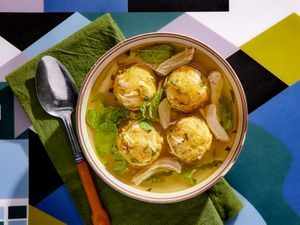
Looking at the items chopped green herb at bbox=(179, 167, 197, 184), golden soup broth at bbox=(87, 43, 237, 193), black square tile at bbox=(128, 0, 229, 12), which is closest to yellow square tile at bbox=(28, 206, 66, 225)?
golden soup broth at bbox=(87, 43, 237, 193)

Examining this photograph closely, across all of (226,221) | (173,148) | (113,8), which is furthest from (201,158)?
(113,8)

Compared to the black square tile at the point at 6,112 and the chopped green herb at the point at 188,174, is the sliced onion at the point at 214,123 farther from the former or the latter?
the black square tile at the point at 6,112

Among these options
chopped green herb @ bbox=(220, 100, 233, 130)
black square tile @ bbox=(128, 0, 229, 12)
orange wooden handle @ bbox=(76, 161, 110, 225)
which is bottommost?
orange wooden handle @ bbox=(76, 161, 110, 225)

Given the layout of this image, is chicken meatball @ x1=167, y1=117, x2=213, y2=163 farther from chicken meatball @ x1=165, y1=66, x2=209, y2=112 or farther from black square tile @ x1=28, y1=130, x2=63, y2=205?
black square tile @ x1=28, y1=130, x2=63, y2=205

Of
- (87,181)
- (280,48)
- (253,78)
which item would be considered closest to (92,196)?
(87,181)

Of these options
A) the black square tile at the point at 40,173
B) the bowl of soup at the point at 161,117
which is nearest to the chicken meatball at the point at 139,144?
the bowl of soup at the point at 161,117
